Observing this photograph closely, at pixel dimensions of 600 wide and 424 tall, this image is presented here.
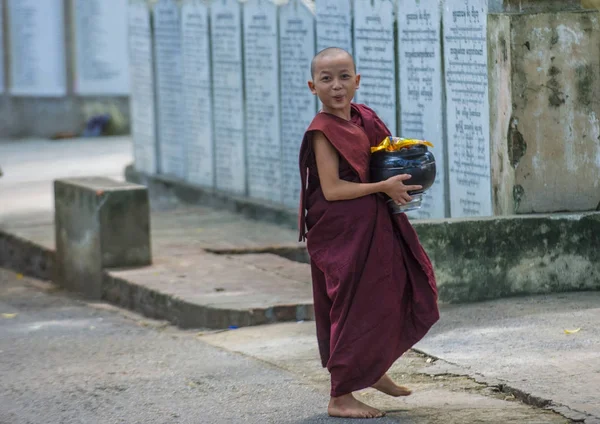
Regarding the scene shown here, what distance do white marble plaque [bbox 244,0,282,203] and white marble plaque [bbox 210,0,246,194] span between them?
0.13 metres

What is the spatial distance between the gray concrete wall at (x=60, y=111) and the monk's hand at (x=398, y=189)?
49.6ft

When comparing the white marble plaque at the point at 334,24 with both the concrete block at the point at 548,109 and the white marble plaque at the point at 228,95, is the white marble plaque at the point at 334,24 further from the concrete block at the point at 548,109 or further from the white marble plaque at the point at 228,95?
the concrete block at the point at 548,109

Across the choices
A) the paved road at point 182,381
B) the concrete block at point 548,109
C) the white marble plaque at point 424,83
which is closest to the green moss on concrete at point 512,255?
the concrete block at point 548,109

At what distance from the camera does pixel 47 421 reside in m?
5.09

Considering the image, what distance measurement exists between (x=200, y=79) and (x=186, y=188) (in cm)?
106

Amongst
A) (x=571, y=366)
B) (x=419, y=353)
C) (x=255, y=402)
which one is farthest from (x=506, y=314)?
(x=255, y=402)

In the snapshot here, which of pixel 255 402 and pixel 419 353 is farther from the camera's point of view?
pixel 419 353

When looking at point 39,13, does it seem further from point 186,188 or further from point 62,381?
point 62,381

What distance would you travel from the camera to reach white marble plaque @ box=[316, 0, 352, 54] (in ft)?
29.9

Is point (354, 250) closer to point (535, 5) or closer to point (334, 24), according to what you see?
point (535, 5)

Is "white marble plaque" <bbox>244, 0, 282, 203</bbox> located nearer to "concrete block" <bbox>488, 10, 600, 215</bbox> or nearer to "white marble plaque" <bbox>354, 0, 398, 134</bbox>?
"white marble plaque" <bbox>354, 0, 398, 134</bbox>

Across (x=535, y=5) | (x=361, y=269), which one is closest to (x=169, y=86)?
(x=535, y=5)

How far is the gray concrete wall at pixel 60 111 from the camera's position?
19.4m

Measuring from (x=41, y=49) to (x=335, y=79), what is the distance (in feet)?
50.6
